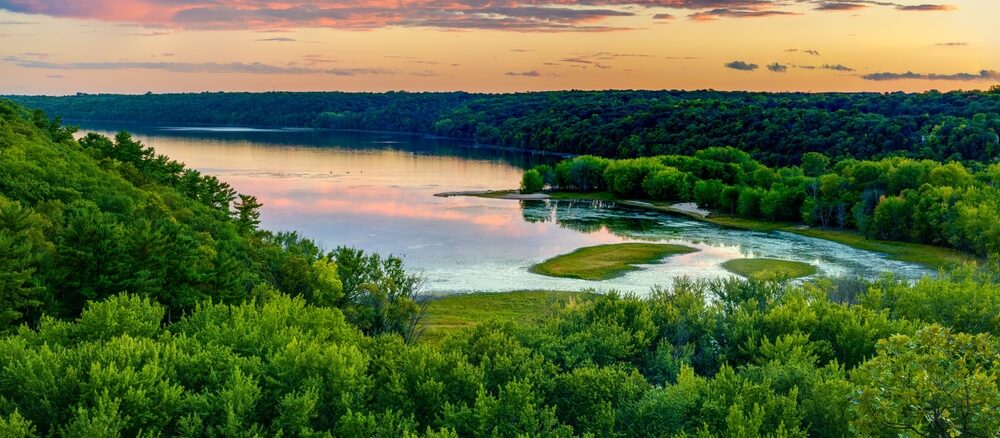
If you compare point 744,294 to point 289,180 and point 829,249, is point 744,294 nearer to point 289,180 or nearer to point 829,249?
point 829,249

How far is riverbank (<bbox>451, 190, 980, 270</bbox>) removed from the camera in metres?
80.4

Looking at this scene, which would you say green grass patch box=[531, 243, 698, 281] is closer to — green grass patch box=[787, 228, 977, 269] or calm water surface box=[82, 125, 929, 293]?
calm water surface box=[82, 125, 929, 293]

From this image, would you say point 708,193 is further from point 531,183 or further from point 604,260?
point 604,260

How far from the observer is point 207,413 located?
21.8 metres

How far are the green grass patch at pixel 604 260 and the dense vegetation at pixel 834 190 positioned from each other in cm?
2459

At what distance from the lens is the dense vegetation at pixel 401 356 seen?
20453 mm

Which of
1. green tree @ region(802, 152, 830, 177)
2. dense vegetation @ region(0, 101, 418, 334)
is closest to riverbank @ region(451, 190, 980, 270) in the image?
green tree @ region(802, 152, 830, 177)

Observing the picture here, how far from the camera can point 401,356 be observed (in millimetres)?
27656

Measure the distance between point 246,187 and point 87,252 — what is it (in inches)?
3884

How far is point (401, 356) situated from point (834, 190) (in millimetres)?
87636

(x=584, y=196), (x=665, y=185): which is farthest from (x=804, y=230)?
(x=584, y=196)

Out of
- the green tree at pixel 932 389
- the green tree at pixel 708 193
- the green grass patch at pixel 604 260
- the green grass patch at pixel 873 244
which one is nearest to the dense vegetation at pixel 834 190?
the green tree at pixel 708 193

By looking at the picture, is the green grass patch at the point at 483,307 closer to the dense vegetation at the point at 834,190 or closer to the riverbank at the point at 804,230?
the riverbank at the point at 804,230

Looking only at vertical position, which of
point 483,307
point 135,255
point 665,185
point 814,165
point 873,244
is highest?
point 814,165
